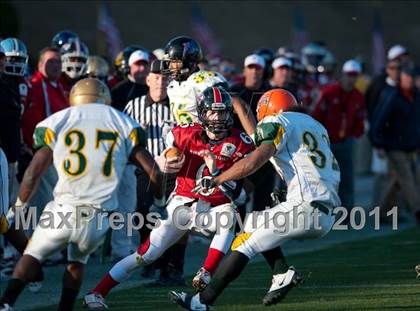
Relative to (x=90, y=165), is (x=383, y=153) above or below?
below

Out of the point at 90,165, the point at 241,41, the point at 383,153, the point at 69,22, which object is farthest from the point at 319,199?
the point at 241,41

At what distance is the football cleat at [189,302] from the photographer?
25.4ft

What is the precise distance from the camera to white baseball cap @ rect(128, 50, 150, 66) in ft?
40.7

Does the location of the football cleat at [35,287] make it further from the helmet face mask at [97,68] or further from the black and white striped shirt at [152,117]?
the helmet face mask at [97,68]

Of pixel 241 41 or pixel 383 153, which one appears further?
pixel 241 41

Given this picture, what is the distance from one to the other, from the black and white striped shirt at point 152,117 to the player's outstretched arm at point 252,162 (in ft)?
9.16

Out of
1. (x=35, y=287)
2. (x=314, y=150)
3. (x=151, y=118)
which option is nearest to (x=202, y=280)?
(x=314, y=150)

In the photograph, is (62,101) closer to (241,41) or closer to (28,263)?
(28,263)

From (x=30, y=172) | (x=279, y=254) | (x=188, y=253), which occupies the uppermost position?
(x=30, y=172)

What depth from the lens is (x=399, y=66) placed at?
50.5ft

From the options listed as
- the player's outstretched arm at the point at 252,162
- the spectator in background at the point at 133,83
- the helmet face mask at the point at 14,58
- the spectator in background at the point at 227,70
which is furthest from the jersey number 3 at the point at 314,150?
the spectator in background at the point at 227,70

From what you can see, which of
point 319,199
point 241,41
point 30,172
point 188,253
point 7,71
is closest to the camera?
point 30,172

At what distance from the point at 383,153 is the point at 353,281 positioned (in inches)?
220

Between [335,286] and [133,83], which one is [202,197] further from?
[133,83]
